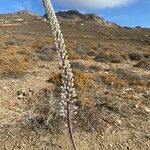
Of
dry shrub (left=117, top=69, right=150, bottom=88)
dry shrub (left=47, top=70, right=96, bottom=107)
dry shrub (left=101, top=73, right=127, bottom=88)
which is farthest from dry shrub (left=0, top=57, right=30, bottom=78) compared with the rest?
dry shrub (left=117, top=69, right=150, bottom=88)

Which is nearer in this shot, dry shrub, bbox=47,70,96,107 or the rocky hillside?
the rocky hillside

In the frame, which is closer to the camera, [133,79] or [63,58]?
[63,58]

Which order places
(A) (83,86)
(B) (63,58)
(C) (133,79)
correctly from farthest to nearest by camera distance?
1. (C) (133,79)
2. (A) (83,86)
3. (B) (63,58)

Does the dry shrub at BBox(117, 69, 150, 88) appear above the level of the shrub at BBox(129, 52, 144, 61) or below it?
above

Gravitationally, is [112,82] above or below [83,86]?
below

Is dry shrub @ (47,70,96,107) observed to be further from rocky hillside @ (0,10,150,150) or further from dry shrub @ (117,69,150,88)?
dry shrub @ (117,69,150,88)

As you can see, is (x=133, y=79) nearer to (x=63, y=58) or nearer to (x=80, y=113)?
(x=80, y=113)

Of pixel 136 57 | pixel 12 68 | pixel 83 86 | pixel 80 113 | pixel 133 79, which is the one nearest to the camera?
pixel 80 113

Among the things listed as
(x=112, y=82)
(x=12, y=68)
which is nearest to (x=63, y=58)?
(x=112, y=82)

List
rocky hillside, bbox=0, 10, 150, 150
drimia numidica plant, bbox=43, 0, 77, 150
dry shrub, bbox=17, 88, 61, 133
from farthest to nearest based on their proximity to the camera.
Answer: dry shrub, bbox=17, 88, 61, 133 < rocky hillside, bbox=0, 10, 150, 150 < drimia numidica plant, bbox=43, 0, 77, 150

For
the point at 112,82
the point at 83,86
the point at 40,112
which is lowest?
the point at 112,82

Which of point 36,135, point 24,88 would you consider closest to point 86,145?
point 36,135

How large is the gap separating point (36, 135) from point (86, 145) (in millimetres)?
1154

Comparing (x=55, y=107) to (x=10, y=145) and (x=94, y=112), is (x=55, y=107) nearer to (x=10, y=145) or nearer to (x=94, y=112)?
(x=94, y=112)
